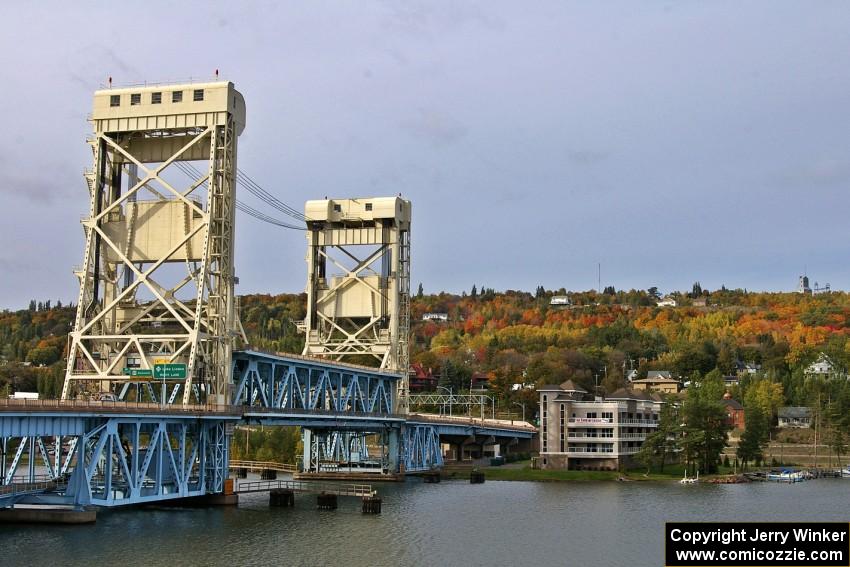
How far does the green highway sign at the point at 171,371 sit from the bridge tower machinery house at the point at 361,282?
3970 cm

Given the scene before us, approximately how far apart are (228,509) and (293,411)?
15.1 m

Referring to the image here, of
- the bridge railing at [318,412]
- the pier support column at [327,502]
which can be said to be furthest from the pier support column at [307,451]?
the pier support column at [327,502]

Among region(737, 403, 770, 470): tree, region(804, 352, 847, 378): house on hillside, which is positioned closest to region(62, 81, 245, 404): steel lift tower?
region(737, 403, 770, 470): tree

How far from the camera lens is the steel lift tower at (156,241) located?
8438 centimetres

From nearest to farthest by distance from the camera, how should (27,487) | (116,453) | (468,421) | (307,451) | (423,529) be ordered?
(27,487) → (116,453) → (423,529) → (307,451) → (468,421)

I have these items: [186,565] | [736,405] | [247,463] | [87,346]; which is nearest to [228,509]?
[87,346]

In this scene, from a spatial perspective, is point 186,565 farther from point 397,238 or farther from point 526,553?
point 397,238

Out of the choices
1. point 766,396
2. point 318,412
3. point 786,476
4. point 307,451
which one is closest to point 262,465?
point 307,451

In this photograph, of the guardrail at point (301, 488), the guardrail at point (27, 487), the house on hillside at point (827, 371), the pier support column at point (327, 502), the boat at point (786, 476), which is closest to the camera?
the guardrail at point (27, 487)

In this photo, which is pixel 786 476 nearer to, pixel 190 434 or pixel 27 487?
pixel 190 434

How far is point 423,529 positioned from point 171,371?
2131 centimetres

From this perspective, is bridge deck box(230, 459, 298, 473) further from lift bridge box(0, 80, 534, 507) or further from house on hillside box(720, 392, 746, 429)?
house on hillside box(720, 392, 746, 429)

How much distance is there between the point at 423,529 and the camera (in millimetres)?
71875

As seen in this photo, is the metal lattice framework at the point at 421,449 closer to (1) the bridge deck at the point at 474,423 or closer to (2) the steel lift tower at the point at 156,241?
(1) the bridge deck at the point at 474,423
